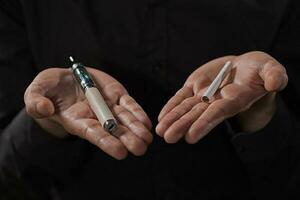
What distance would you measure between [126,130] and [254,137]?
23 centimetres

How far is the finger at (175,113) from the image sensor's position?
0.59m

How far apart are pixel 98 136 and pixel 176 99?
129 millimetres

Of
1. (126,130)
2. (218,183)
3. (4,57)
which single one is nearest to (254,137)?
(218,183)

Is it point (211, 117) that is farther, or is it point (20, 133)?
point (20, 133)

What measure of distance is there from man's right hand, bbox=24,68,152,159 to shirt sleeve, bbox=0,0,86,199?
3 cm

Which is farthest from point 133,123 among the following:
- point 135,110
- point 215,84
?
point 215,84

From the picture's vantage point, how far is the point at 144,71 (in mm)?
774

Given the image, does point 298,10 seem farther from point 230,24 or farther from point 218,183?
point 218,183

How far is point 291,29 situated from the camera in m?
0.79

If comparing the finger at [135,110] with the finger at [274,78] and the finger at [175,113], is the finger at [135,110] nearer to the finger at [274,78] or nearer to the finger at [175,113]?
the finger at [175,113]

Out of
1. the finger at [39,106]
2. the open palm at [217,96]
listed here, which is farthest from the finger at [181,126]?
the finger at [39,106]

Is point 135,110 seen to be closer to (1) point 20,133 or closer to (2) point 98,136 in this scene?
(2) point 98,136

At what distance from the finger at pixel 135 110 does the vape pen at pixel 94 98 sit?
3 centimetres

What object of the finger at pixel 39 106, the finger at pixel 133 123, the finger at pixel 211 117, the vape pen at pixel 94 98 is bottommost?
the finger at pixel 211 117
